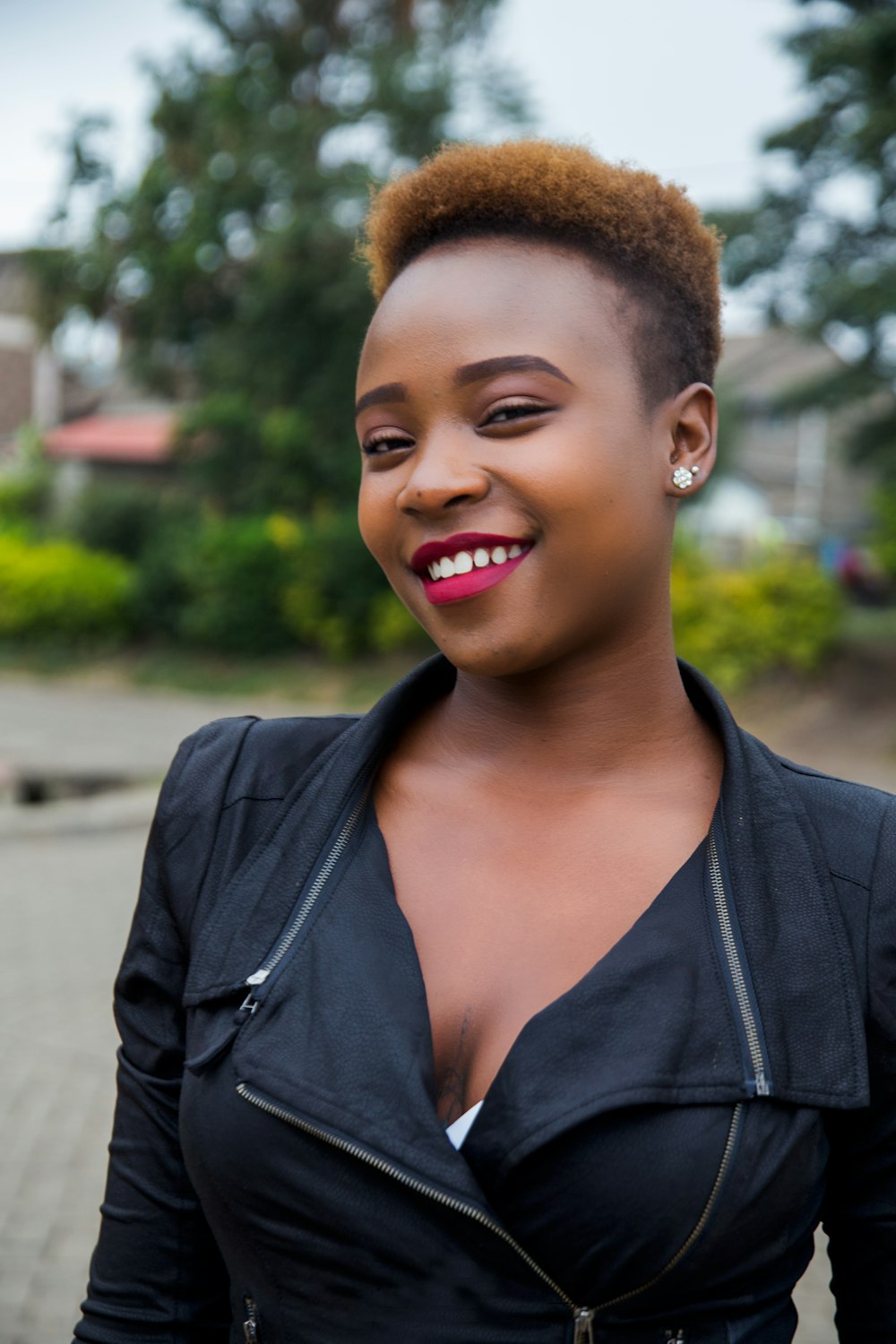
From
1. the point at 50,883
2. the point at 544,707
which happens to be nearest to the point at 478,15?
the point at 50,883

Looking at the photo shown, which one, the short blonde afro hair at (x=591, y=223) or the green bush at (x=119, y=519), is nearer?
the short blonde afro hair at (x=591, y=223)

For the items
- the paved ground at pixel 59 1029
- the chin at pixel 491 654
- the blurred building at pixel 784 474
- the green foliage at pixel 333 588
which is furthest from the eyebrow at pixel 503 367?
the blurred building at pixel 784 474

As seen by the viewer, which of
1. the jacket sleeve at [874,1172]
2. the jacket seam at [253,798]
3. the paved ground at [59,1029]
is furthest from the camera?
the paved ground at [59,1029]

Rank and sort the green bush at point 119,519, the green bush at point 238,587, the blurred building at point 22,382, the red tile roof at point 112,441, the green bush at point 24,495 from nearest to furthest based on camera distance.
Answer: the green bush at point 238,587 → the green bush at point 119,519 → the green bush at point 24,495 → the red tile roof at point 112,441 → the blurred building at point 22,382

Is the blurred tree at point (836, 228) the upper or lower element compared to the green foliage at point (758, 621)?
upper

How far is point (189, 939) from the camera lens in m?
Answer: 1.56

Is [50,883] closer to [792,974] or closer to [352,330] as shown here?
[792,974]

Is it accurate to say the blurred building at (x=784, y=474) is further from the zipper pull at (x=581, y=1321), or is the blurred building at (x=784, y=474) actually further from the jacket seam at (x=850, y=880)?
the zipper pull at (x=581, y=1321)

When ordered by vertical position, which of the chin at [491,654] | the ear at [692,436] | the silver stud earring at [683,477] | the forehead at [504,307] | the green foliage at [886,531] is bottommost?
the chin at [491,654]

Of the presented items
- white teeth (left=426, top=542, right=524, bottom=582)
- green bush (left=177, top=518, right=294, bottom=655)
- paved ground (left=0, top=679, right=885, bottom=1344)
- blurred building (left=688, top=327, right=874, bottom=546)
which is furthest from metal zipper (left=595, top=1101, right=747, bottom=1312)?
blurred building (left=688, top=327, right=874, bottom=546)

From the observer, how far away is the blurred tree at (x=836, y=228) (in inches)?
445

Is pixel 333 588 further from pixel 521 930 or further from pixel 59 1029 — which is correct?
pixel 521 930

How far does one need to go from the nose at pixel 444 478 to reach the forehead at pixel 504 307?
9 centimetres

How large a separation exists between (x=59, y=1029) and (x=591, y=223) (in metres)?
5.16
